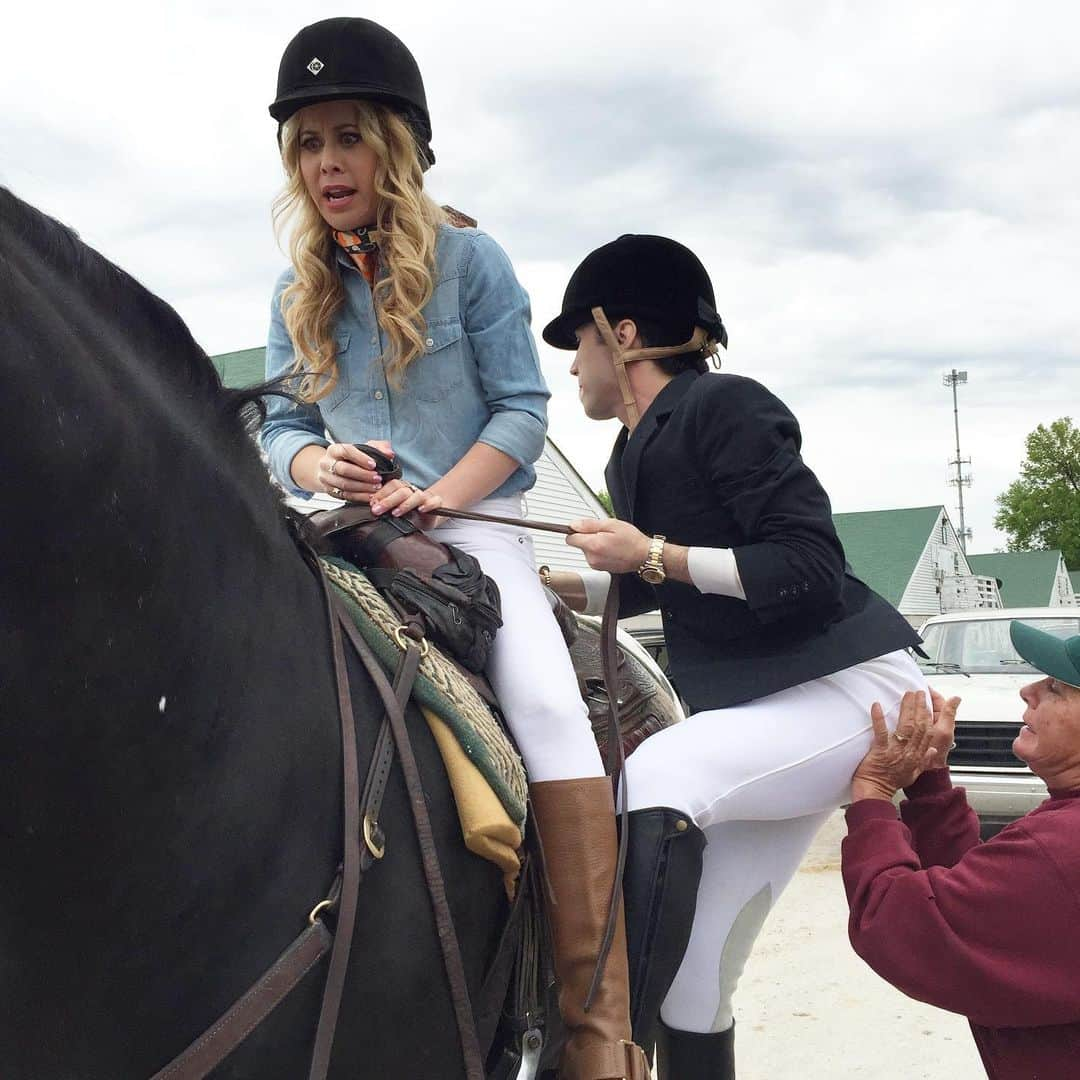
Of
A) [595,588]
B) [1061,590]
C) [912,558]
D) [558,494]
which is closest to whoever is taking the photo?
[595,588]

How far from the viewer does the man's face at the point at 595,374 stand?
105 inches

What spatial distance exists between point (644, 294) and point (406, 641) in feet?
3.59

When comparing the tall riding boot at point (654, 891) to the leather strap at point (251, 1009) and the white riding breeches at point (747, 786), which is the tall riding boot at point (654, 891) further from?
the leather strap at point (251, 1009)

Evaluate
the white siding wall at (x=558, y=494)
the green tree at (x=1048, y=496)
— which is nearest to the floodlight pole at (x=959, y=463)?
the green tree at (x=1048, y=496)

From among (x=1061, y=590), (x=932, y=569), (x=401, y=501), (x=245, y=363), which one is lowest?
(x=1061, y=590)

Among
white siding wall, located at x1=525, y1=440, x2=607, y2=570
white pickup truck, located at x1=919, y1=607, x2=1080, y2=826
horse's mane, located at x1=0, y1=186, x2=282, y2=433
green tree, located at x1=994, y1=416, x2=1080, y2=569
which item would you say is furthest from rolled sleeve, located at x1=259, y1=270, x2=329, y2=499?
green tree, located at x1=994, y1=416, x2=1080, y2=569

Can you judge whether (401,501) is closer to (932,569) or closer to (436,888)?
(436,888)

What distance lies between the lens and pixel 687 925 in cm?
235

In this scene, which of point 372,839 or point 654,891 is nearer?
point 372,839

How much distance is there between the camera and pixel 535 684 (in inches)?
88.0

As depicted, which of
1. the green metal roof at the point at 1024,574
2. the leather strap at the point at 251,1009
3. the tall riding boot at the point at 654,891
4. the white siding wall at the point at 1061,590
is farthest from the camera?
the white siding wall at the point at 1061,590

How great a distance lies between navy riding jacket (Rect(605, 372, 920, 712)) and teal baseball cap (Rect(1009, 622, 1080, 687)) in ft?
0.89

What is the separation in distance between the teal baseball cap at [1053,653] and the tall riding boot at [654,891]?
→ 2.53 ft

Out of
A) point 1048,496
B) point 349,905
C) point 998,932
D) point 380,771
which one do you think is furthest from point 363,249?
point 1048,496
